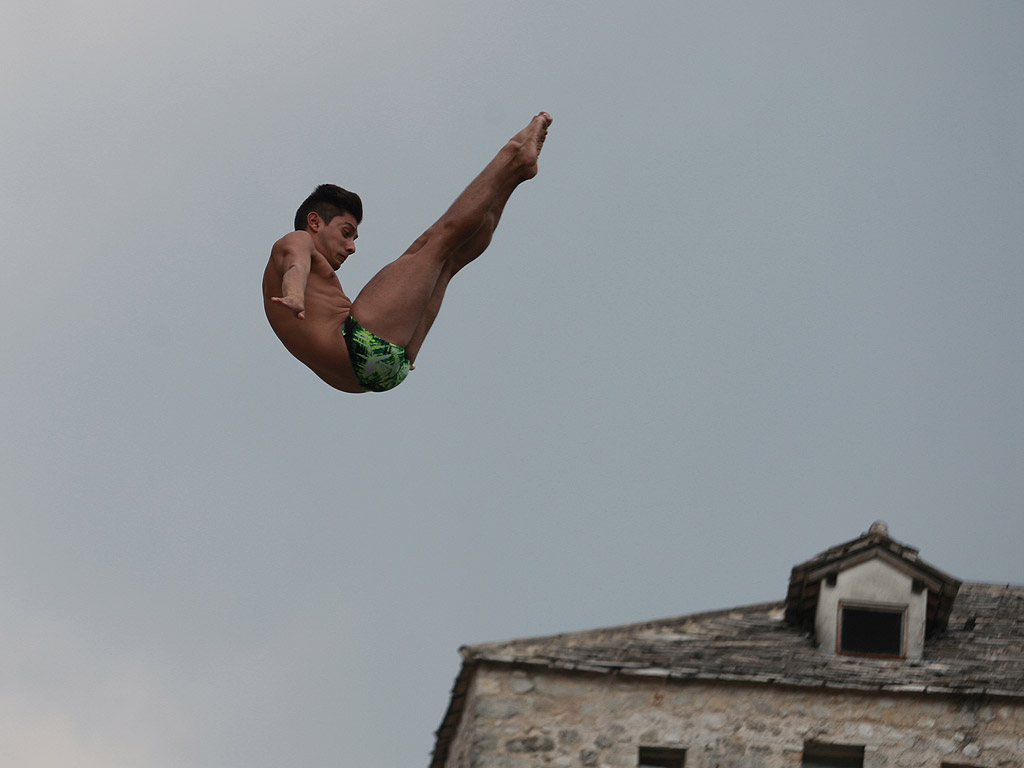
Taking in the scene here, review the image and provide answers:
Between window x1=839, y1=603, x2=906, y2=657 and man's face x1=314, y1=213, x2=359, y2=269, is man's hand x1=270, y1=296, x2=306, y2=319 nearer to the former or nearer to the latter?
man's face x1=314, y1=213, x2=359, y2=269

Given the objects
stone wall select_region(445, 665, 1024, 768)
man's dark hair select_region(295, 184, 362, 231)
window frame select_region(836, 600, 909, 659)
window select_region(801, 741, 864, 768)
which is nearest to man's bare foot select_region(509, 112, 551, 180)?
man's dark hair select_region(295, 184, 362, 231)

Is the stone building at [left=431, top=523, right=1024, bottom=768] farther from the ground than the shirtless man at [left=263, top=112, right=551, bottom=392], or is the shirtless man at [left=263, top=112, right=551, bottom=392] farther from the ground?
the stone building at [left=431, top=523, right=1024, bottom=768]

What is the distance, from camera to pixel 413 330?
1103 centimetres

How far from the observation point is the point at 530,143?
1109 centimetres

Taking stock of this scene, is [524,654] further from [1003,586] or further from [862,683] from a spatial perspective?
[1003,586]

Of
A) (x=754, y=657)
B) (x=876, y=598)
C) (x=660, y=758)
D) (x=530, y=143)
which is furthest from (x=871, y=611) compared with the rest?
(x=530, y=143)

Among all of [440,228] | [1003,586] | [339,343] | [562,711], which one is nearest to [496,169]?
[440,228]

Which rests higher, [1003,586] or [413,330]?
[1003,586]

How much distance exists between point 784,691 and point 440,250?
1072 cm

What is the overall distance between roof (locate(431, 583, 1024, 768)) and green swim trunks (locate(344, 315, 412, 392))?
33.6ft

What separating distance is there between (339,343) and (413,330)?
18.8 inches

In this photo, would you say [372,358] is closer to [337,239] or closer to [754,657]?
[337,239]

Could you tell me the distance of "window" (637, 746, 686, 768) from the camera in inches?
805

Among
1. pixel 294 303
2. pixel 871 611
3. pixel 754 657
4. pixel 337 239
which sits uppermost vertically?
pixel 871 611
